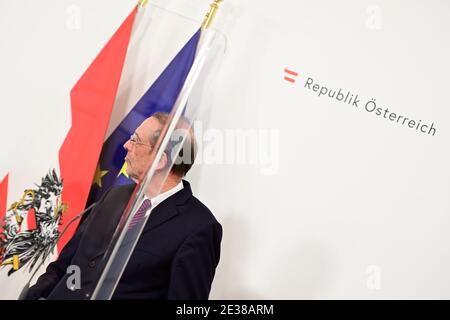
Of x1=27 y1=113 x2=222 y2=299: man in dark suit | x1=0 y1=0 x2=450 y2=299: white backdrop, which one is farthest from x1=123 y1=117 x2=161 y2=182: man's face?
x1=0 y1=0 x2=450 y2=299: white backdrop

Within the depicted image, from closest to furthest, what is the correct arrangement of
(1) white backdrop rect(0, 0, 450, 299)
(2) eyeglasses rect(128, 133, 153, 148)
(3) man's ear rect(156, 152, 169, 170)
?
(3) man's ear rect(156, 152, 169, 170)
(2) eyeglasses rect(128, 133, 153, 148)
(1) white backdrop rect(0, 0, 450, 299)

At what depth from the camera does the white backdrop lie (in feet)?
5.46

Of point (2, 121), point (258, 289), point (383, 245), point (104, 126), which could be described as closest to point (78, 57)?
point (2, 121)

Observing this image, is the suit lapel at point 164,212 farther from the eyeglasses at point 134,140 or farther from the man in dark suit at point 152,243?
the eyeglasses at point 134,140

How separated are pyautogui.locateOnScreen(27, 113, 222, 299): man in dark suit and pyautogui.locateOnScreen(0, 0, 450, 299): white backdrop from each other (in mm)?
418

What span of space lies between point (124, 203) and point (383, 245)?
960mm

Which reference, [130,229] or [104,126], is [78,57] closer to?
[104,126]

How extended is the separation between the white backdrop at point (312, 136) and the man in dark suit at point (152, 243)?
0.42 m

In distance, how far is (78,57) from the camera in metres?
1.81

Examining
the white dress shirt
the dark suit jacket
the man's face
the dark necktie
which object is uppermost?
the man's face

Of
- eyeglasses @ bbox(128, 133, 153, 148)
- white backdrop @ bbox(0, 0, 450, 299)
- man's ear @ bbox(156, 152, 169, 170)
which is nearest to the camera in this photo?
man's ear @ bbox(156, 152, 169, 170)

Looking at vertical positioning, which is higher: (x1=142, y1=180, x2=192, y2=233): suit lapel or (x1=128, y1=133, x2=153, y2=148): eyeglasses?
(x1=128, y1=133, x2=153, y2=148): eyeglasses

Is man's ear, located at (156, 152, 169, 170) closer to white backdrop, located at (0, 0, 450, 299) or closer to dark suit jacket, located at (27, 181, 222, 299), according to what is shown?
dark suit jacket, located at (27, 181, 222, 299)

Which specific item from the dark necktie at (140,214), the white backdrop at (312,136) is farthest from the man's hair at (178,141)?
the white backdrop at (312,136)
